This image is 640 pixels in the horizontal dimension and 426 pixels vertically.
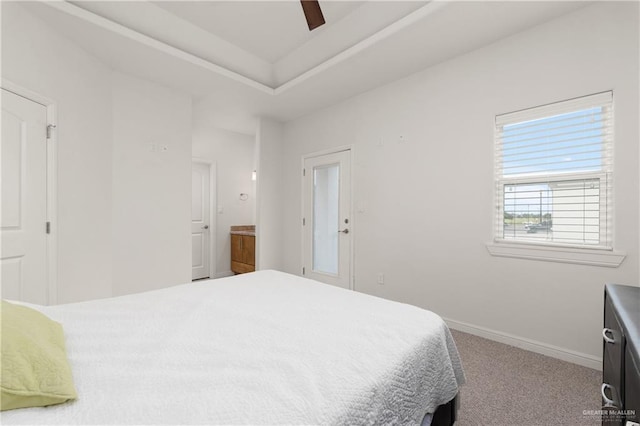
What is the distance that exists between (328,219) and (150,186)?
7.32 feet

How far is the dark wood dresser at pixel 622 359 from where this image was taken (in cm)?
79

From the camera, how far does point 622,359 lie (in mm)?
943

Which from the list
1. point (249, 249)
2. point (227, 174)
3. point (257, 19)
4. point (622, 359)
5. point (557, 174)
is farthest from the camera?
point (227, 174)

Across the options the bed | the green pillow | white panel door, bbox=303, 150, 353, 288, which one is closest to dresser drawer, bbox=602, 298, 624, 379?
the bed

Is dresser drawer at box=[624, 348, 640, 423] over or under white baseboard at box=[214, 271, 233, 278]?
over

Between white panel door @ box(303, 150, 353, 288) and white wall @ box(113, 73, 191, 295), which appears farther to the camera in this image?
white panel door @ box(303, 150, 353, 288)

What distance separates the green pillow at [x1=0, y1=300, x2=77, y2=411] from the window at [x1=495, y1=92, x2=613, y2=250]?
289 centimetres

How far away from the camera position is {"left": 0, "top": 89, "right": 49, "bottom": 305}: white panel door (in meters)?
2.01

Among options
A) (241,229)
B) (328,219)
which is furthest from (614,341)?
(241,229)

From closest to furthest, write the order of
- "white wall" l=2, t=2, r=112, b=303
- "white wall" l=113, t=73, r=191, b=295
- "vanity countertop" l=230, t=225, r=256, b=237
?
1. "white wall" l=2, t=2, r=112, b=303
2. "white wall" l=113, t=73, r=191, b=295
3. "vanity countertop" l=230, t=225, r=256, b=237

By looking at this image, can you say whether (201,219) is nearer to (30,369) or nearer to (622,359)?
(30,369)

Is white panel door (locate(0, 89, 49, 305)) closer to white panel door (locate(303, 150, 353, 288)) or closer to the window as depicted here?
white panel door (locate(303, 150, 353, 288))

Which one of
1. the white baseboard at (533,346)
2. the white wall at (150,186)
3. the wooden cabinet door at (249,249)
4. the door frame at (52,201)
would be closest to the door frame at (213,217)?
the wooden cabinet door at (249,249)

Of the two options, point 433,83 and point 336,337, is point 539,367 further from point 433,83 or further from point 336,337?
point 433,83
